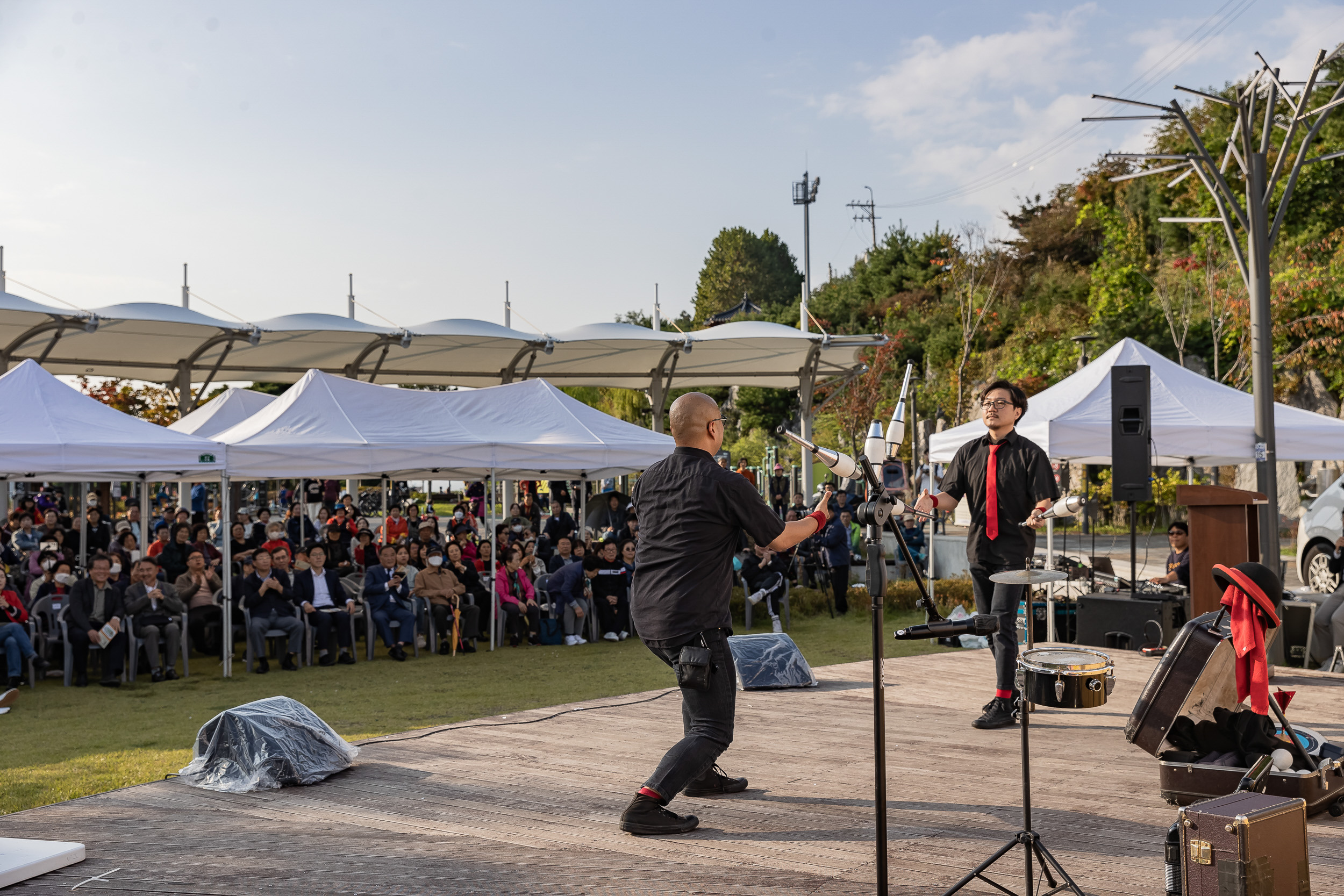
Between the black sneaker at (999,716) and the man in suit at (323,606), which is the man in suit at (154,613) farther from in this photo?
the black sneaker at (999,716)

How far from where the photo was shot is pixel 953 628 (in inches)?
123

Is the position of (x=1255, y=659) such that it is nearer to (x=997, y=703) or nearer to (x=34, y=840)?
(x=997, y=703)

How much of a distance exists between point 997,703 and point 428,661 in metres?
6.65


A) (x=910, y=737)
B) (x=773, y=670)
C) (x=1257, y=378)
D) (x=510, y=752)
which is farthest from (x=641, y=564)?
(x=1257, y=378)

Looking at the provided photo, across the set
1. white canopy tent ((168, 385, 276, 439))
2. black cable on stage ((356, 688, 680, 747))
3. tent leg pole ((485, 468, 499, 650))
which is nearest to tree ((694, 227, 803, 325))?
white canopy tent ((168, 385, 276, 439))

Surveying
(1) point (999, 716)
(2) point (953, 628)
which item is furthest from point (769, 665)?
(2) point (953, 628)

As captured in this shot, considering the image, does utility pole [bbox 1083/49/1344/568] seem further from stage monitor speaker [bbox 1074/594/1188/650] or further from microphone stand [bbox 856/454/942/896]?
microphone stand [bbox 856/454/942/896]

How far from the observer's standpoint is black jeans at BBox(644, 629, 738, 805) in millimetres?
4258

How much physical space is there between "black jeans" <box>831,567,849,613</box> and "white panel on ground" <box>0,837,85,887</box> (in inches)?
421

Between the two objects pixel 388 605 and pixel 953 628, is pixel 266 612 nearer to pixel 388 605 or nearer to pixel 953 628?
pixel 388 605

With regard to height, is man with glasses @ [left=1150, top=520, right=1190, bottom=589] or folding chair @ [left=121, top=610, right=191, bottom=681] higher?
man with glasses @ [left=1150, top=520, right=1190, bottom=589]

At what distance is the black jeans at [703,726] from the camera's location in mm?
4258

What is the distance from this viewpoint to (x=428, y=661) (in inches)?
438

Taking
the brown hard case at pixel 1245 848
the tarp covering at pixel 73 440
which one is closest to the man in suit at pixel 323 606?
the tarp covering at pixel 73 440
